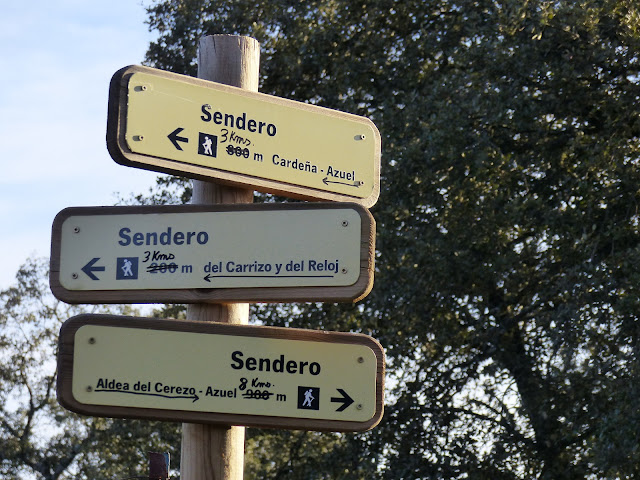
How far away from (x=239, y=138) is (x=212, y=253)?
343 millimetres

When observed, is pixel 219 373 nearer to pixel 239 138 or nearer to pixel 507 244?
pixel 239 138

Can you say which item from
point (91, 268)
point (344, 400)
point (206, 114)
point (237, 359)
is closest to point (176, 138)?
point (206, 114)

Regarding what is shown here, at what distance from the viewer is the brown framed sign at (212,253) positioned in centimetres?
241

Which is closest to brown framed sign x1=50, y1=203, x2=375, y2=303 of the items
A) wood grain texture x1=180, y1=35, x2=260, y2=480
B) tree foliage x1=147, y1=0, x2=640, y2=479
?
wood grain texture x1=180, y1=35, x2=260, y2=480

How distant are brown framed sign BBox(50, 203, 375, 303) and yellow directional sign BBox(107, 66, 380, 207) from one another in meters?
0.15

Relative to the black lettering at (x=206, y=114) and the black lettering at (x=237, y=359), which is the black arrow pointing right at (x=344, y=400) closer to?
the black lettering at (x=237, y=359)

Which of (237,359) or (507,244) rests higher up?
(507,244)

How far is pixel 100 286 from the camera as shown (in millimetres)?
2459

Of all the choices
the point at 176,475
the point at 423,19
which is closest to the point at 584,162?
the point at 423,19

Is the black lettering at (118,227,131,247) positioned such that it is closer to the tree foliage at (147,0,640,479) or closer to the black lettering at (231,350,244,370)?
the black lettering at (231,350,244,370)

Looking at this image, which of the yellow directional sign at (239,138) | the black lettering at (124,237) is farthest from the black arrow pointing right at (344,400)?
the black lettering at (124,237)

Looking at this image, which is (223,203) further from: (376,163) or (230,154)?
(376,163)

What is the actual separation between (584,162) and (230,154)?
7.17 meters

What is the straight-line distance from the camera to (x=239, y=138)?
8.47ft
